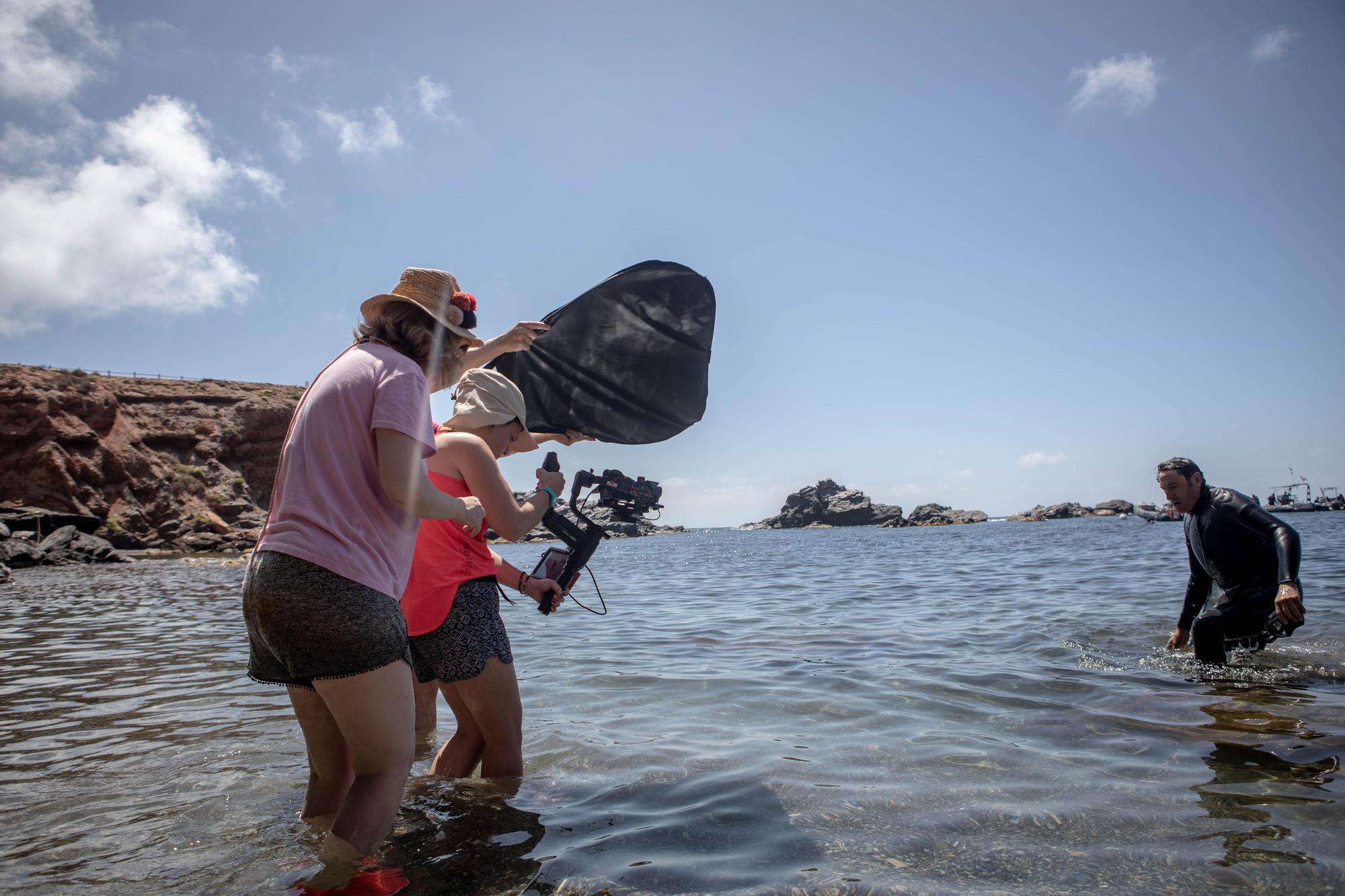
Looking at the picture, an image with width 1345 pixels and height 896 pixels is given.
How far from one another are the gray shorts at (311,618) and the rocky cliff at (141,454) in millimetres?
37728

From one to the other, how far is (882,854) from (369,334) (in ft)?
8.86

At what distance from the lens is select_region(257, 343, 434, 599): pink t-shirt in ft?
6.79

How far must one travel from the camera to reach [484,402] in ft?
10.6

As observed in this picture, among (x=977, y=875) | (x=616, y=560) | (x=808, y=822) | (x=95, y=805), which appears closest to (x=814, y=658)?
(x=808, y=822)

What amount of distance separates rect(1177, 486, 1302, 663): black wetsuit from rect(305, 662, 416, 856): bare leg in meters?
6.51

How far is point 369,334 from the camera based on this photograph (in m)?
2.52

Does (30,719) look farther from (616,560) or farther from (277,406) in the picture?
(277,406)

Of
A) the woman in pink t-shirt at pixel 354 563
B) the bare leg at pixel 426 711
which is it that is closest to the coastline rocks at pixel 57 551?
the bare leg at pixel 426 711

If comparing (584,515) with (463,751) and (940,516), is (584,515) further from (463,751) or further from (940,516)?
(940,516)

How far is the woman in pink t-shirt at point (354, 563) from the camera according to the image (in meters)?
2.03

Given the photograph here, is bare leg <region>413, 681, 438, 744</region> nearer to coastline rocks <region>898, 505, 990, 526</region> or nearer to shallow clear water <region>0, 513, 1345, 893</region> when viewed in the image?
shallow clear water <region>0, 513, 1345, 893</region>

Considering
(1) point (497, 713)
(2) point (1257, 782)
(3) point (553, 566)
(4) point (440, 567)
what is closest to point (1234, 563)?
(2) point (1257, 782)

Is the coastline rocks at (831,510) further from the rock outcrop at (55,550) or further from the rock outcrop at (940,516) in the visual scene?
the rock outcrop at (55,550)

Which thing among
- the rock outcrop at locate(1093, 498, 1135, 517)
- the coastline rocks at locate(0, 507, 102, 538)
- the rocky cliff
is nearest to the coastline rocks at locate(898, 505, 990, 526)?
the rock outcrop at locate(1093, 498, 1135, 517)
